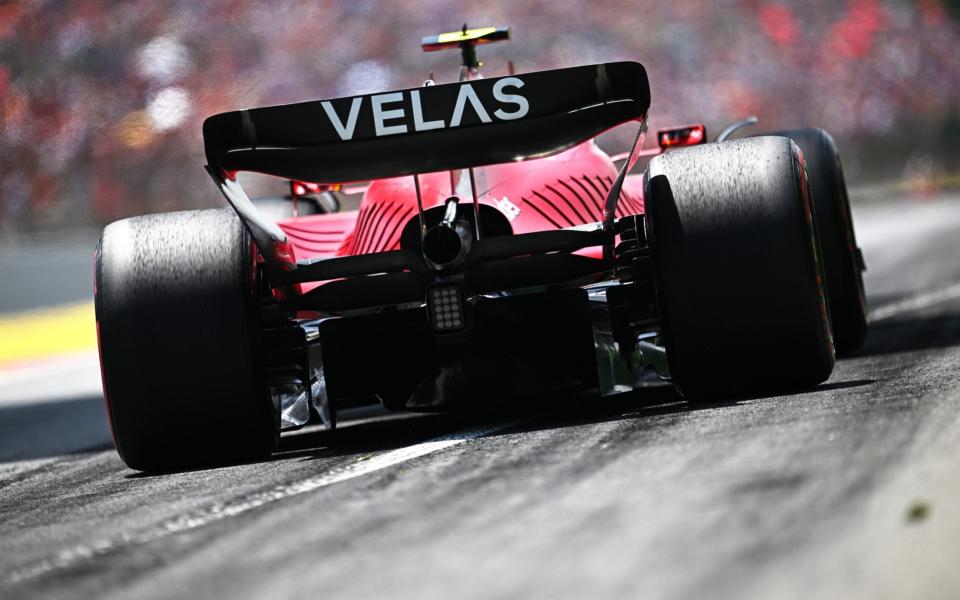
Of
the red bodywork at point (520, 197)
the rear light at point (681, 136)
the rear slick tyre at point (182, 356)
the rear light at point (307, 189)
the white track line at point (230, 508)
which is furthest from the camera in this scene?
the rear light at point (307, 189)

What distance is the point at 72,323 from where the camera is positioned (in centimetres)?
1666

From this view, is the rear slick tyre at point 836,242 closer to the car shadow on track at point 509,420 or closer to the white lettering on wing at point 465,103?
the car shadow on track at point 509,420

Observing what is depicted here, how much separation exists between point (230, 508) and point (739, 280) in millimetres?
1941

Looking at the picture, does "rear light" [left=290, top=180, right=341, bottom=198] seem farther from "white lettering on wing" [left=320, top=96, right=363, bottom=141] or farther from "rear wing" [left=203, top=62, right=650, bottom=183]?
"white lettering on wing" [left=320, top=96, right=363, bottom=141]

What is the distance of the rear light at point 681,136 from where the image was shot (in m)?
7.21

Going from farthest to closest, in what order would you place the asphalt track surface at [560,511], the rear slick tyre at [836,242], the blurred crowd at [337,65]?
1. the blurred crowd at [337,65]
2. the rear slick tyre at [836,242]
3. the asphalt track surface at [560,511]

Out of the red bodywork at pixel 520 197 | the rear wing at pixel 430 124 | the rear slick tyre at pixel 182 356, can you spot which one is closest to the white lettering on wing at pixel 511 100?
the rear wing at pixel 430 124

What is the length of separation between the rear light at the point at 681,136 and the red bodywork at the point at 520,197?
0.81 meters

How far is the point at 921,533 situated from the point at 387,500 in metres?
1.43

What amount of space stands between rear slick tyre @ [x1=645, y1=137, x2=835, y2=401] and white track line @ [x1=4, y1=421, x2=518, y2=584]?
30.6 inches

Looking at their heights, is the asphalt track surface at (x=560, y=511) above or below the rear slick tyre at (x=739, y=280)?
below

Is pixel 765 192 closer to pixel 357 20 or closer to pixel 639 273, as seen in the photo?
pixel 639 273

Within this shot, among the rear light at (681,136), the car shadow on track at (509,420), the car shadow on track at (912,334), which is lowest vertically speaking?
the car shadow on track at (912,334)

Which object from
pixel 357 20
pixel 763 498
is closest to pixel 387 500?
pixel 763 498
